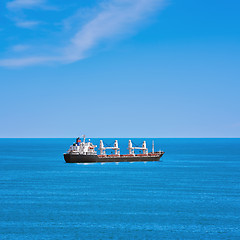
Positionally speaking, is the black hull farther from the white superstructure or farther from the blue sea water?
the blue sea water

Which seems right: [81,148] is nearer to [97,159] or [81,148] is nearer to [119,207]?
[97,159]

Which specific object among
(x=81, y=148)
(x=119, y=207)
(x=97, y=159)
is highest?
(x=81, y=148)

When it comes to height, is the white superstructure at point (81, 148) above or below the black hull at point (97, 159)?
above

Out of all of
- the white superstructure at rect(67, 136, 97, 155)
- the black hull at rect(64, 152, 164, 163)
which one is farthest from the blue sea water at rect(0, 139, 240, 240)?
the white superstructure at rect(67, 136, 97, 155)

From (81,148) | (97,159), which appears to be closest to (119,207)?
(81,148)

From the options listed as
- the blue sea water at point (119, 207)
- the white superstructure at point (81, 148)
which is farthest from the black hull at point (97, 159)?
the blue sea water at point (119, 207)

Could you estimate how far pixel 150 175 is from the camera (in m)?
111

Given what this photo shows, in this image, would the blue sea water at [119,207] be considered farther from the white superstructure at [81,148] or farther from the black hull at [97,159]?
the white superstructure at [81,148]

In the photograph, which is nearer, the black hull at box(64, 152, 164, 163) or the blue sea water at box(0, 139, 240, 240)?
the blue sea water at box(0, 139, 240, 240)

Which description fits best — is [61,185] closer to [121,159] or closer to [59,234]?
[59,234]

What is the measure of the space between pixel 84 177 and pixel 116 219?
4863cm

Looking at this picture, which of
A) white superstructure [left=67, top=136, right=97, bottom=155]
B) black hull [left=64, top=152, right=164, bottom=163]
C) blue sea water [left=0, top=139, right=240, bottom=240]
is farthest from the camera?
black hull [left=64, top=152, right=164, bottom=163]

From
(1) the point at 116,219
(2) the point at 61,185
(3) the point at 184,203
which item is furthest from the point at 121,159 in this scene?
(1) the point at 116,219

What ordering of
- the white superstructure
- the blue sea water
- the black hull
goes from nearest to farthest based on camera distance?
the blue sea water → the white superstructure → the black hull
